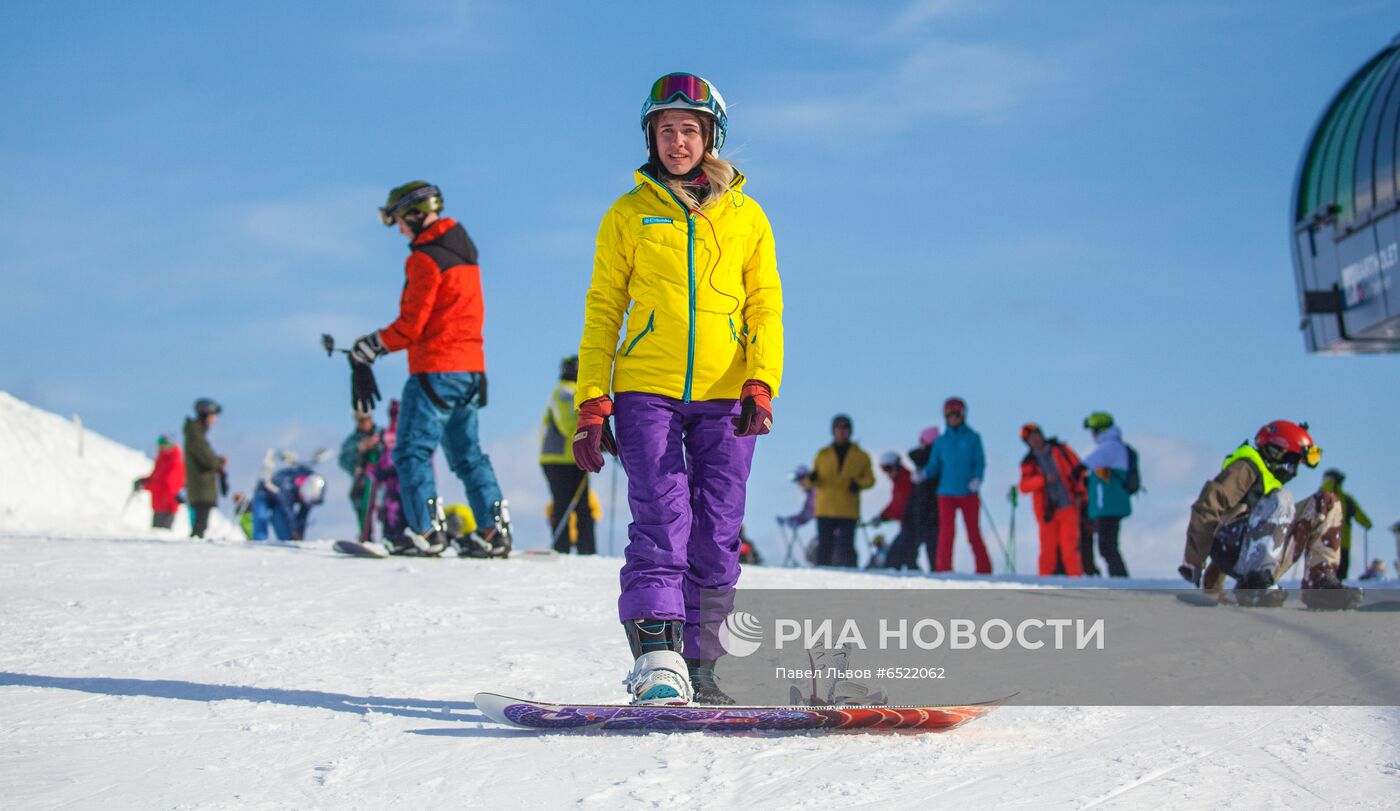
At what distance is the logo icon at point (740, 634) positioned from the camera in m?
4.27

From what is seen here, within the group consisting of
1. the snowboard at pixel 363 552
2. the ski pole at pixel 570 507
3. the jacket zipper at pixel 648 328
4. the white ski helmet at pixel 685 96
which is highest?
the white ski helmet at pixel 685 96

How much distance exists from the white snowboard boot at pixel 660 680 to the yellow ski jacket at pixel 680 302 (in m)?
0.76

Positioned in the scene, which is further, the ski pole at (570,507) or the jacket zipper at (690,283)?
the ski pole at (570,507)

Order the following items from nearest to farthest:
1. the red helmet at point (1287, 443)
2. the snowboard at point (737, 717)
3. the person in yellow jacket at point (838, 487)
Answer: the snowboard at point (737, 717), the red helmet at point (1287, 443), the person in yellow jacket at point (838, 487)

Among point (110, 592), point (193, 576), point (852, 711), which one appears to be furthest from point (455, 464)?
point (852, 711)

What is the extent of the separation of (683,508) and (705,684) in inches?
21.7

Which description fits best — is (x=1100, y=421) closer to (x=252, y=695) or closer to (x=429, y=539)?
(x=429, y=539)

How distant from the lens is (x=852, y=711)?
371cm

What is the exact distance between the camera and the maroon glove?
4055 mm

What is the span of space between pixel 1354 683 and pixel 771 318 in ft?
8.35

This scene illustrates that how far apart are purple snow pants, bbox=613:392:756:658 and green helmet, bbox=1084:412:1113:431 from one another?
8924mm

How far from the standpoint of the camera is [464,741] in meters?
3.73

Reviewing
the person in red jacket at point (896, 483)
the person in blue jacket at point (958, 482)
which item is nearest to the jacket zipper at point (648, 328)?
the person in blue jacket at point (958, 482)

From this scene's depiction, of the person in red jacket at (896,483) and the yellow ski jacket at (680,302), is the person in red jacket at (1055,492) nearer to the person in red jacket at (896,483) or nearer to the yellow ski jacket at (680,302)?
the person in red jacket at (896,483)
